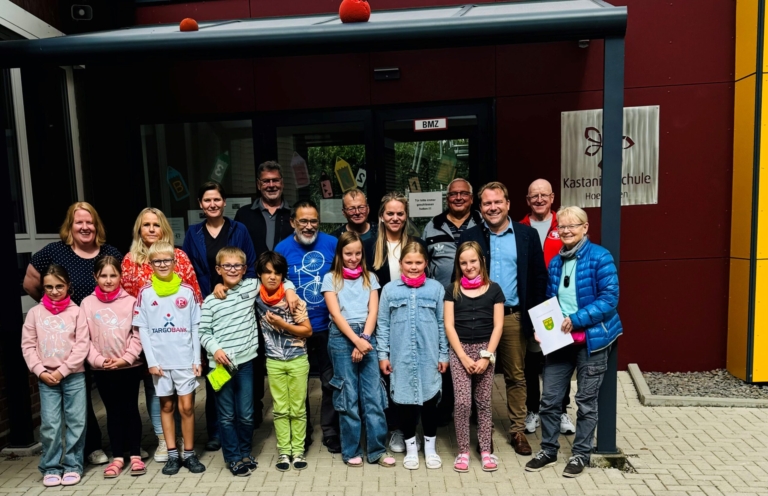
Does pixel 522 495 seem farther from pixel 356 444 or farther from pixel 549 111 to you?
pixel 549 111

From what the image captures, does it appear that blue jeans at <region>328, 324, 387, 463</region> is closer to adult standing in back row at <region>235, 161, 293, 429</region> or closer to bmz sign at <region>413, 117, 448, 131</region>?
adult standing in back row at <region>235, 161, 293, 429</region>

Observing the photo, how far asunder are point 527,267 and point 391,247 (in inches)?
40.2

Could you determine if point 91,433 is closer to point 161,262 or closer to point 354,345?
point 161,262

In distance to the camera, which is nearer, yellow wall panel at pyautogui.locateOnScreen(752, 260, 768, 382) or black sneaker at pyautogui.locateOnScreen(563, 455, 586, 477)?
black sneaker at pyautogui.locateOnScreen(563, 455, 586, 477)

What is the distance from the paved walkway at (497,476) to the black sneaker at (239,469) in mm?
59

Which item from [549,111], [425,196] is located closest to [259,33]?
[425,196]

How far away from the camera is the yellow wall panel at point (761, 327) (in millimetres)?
5203

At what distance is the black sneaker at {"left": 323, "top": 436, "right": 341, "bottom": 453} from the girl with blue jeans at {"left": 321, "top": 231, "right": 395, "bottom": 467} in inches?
9.3

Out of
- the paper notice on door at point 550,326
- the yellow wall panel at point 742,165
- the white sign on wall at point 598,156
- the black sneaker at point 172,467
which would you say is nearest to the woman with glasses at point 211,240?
the black sneaker at point 172,467

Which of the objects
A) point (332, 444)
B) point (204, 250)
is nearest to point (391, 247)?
point (204, 250)

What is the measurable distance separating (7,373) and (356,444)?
279 centimetres

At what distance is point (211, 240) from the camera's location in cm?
417

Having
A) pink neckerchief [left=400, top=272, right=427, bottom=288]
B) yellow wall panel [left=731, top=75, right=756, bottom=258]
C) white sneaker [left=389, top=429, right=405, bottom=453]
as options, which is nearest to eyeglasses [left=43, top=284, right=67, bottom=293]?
pink neckerchief [left=400, top=272, right=427, bottom=288]

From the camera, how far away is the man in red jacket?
168 inches
